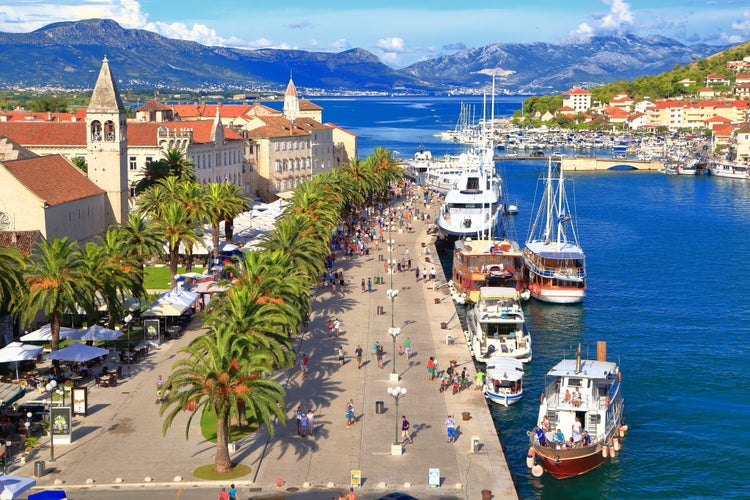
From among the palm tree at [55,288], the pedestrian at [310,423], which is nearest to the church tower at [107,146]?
the palm tree at [55,288]

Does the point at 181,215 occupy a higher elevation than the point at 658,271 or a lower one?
higher

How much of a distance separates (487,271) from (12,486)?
1697 inches

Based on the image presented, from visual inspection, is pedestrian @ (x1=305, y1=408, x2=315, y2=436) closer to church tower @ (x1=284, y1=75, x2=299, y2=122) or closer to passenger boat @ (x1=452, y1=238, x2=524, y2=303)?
passenger boat @ (x1=452, y1=238, x2=524, y2=303)

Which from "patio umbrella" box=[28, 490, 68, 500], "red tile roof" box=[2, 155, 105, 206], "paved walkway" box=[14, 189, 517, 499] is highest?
"red tile roof" box=[2, 155, 105, 206]

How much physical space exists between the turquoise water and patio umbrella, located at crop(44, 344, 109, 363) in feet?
57.8

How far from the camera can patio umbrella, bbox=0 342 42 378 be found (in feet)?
139

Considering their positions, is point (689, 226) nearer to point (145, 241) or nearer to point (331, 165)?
point (331, 165)

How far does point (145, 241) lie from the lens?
58.2 meters

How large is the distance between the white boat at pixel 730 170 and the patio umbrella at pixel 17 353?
512ft

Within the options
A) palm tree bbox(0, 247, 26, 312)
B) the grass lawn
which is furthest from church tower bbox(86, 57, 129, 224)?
palm tree bbox(0, 247, 26, 312)

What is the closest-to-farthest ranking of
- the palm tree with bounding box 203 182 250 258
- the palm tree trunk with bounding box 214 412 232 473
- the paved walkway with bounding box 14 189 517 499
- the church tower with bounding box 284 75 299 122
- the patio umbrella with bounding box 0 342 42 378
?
1. the paved walkway with bounding box 14 189 517 499
2. the palm tree trunk with bounding box 214 412 232 473
3. the patio umbrella with bounding box 0 342 42 378
4. the palm tree with bounding box 203 182 250 258
5. the church tower with bounding box 284 75 299 122

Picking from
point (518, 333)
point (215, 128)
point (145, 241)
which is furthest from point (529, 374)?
point (215, 128)

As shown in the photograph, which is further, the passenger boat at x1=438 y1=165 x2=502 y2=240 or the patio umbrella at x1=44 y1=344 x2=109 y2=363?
the passenger boat at x1=438 y1=165 x2=502 y2=240

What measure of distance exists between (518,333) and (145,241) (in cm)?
2167
